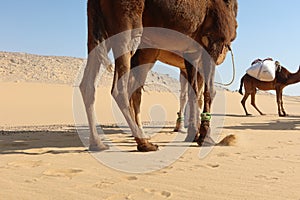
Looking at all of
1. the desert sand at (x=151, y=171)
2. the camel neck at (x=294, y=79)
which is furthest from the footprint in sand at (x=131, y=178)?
the camel neck at (x=294, y=79)

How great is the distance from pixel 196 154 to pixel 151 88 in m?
34.0

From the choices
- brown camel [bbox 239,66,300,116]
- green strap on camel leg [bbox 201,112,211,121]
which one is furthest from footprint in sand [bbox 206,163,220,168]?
brown camel [bbox 239,66,300,116]

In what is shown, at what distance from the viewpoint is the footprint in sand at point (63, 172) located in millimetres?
3777

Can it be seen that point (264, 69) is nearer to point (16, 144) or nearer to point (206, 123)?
point (206, 123)

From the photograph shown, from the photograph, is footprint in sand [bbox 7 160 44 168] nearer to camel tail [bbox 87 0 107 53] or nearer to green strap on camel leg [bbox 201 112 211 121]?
camel tail [bbox 87 0 107 53]

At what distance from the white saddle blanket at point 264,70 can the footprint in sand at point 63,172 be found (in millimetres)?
12474

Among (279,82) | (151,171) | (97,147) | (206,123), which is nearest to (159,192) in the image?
(151,171)

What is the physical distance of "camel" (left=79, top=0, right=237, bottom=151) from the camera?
518 centimetres

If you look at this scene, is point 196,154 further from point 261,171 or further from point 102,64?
point 102,64

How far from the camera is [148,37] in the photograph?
600 centimetres

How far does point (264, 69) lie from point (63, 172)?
12620 mm

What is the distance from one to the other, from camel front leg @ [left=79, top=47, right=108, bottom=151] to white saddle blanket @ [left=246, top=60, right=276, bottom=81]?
36.5 ft

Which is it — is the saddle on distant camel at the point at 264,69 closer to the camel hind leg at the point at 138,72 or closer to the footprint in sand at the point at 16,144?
the camel hind leg at the point at 138,72

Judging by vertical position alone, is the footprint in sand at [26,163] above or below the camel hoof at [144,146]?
above
